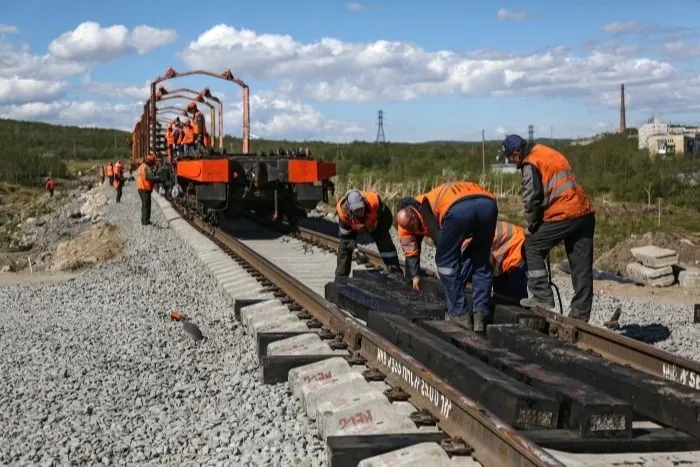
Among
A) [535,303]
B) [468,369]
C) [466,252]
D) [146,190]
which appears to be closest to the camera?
[468,369]

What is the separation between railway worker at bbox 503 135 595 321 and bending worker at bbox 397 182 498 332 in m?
0.58

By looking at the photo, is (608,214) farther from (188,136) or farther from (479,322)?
(479,322)

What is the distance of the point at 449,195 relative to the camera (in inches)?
254

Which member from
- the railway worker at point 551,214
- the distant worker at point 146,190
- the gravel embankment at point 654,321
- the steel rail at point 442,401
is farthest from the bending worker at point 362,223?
the distant worker at point 146,190

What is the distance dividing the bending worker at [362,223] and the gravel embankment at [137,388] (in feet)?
4.31

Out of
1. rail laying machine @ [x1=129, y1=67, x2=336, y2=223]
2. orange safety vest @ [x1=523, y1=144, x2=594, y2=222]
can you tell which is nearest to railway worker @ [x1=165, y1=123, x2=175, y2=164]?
rail laying machine @ [x1=129, y1=67, x2=336, y2=223]

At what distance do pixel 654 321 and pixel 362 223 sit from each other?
9.26 ft

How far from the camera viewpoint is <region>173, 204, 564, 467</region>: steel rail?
137 inches

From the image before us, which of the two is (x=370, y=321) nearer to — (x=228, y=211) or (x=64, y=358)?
(x=64, y=358)

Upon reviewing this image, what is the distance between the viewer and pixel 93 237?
18.1m

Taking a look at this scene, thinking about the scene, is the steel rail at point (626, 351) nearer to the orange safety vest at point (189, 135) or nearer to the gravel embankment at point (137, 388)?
the gravel embankment at point (137, 388)

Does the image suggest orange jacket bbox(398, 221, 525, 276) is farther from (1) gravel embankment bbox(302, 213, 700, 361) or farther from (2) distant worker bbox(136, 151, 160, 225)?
(2) distant worker bbox(136, 151, 160, 225)

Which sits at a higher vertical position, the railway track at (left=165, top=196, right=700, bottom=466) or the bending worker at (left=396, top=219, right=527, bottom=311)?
the bending worker at (left=396, top=219, right=527, bottom=311)

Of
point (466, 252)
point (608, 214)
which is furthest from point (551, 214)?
point (608, 214)
